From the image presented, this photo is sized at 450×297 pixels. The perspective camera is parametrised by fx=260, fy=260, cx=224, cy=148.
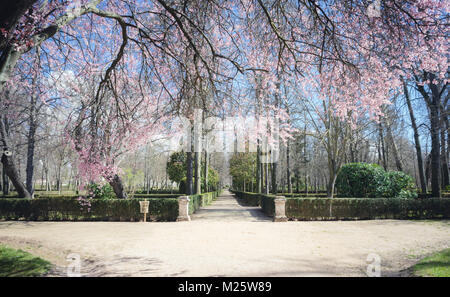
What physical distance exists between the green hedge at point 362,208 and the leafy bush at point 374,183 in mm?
1378

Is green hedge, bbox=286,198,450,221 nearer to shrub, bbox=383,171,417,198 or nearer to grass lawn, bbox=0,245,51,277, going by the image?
shrub, bbox=383,171,417,198

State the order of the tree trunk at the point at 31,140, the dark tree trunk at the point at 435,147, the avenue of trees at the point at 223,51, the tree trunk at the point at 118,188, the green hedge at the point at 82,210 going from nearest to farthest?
the avenue of trees at the point at 223,51 → the green hedge at the point at 82,210 → the dark tree trunk at the point at 435,147 → the tree trunk at the point at 118,188 → the tree trunk at the point at 31,140

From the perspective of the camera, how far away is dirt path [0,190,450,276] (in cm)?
468

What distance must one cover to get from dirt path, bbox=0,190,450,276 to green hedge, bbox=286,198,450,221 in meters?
2.30

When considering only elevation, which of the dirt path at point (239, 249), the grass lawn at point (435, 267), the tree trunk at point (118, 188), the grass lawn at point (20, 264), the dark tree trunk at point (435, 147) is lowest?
the dirt path at point (239, 249)

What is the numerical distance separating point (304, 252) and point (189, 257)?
2.57 metres

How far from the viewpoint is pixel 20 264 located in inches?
192

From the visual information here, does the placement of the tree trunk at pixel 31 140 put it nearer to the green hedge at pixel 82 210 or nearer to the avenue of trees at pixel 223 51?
the green hedge at pixel 82 210

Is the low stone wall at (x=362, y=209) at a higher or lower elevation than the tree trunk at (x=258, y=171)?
lower

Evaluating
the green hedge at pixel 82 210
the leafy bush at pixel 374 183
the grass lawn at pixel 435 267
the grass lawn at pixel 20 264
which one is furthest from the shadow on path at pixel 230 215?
the grass lawn at pixel 20 264

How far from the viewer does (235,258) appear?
17.7 ft

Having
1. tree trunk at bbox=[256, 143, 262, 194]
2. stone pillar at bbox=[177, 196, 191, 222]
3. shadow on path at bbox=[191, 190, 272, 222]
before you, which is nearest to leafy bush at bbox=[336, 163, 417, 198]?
shadow on path at bbox=[191, 190, 272, 222]

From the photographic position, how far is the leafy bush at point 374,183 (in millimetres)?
13219

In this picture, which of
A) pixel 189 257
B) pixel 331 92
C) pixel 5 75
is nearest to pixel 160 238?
pixel 189 257
